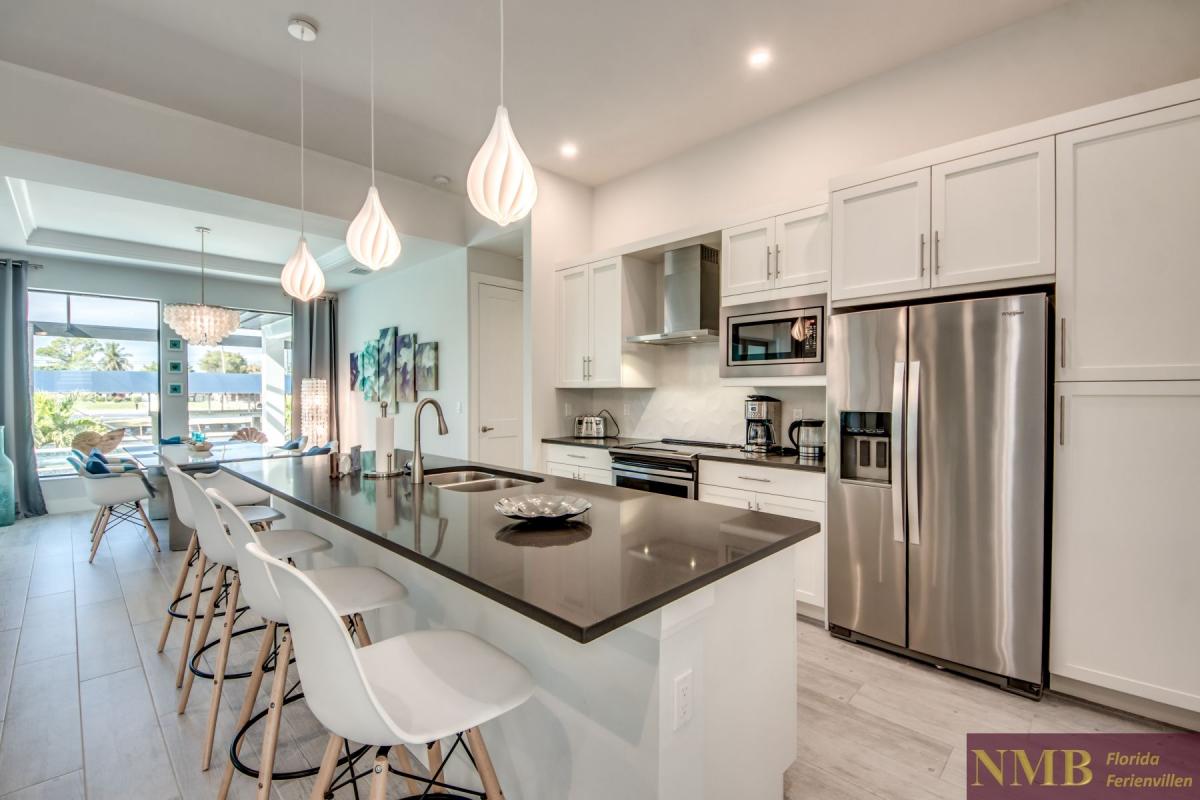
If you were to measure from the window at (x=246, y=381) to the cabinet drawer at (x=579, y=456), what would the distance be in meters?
4.95

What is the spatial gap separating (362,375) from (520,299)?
268 cm

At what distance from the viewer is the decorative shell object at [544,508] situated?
154cm

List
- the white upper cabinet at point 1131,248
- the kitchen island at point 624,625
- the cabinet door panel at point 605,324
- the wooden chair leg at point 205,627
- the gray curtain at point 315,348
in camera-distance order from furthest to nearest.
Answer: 1. the gray curtain at point 315,348
2. the cabinet door panel at point 605,324
3. the wooden chair leg at point 205,627
4. the white upper cabinet at point 1131,248
5. the kitchen island at point 624,625

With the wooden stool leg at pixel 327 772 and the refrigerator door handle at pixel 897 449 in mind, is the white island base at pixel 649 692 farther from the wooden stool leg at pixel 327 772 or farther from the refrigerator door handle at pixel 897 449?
the refrigerator door handle at pixel 897 449

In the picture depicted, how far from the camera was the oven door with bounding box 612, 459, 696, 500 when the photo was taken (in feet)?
10.8

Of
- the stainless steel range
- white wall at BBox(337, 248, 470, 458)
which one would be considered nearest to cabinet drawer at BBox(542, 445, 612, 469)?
the stainless steel range

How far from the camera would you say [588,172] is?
4.35 m

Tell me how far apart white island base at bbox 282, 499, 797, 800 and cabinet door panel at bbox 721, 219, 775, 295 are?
6.80ft

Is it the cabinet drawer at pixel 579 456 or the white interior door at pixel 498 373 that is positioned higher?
the white interior door at pixel 498 373

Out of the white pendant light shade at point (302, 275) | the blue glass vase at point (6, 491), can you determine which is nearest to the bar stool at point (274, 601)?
the white pendant light shade at point (302, 275)

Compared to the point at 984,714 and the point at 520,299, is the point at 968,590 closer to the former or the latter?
the point at 984,714

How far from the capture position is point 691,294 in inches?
143

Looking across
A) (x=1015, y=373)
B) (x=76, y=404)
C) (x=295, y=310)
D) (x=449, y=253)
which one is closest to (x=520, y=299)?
(x=449, y=253)

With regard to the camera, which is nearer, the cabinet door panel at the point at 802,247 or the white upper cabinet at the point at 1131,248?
the white upper cabinet at the point at 1131,248
